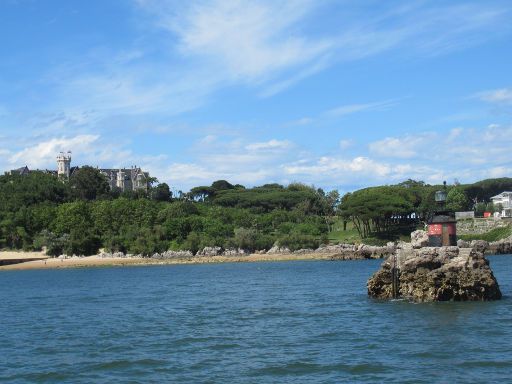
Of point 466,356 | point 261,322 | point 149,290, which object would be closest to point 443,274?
point 261,322

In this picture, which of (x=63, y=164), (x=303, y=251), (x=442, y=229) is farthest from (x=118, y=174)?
(x=442, y=229)

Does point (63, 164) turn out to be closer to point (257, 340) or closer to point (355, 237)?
point (355, 237)

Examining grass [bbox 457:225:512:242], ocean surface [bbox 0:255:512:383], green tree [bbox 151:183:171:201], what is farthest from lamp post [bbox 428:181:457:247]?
green tree [bbox 151:183:171:201]

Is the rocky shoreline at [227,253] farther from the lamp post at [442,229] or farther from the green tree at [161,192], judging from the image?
the lamp post at [442,229]

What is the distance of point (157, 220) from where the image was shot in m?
124

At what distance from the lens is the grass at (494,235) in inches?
4255

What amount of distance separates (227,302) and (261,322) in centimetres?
1018

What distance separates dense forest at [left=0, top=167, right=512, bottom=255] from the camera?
114m

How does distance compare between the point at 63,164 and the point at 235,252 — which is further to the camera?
the point at 63,164

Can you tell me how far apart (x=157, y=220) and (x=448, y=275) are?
92.2m

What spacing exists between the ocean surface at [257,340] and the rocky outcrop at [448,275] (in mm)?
1118

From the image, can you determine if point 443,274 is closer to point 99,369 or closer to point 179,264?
point 99,369

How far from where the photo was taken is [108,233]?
117000 mm

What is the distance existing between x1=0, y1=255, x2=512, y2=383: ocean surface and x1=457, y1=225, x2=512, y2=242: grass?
65.2m
